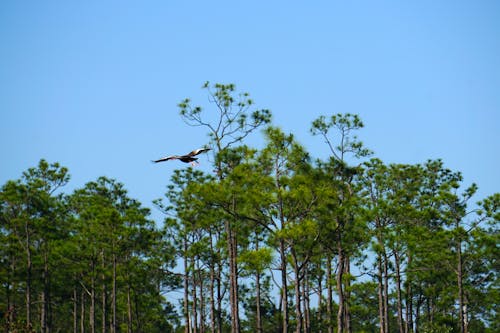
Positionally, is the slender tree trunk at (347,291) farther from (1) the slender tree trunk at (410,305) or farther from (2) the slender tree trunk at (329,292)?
(1) the slender tree trunk at (410,305)

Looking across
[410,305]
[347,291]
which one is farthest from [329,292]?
[410,305]

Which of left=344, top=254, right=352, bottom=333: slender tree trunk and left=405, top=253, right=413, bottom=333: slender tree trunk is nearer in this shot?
left=344, top=254, right=352, bottom=333: slender tree trunk

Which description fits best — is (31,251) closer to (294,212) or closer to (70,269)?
(70,269)

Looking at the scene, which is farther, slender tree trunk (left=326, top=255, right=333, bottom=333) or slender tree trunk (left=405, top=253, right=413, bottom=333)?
slender tree trunk (left=405, top=253, right=413, bottom=333)

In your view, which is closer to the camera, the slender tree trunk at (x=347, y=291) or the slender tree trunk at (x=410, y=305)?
the slender tree trunk at (x=347, y=291)

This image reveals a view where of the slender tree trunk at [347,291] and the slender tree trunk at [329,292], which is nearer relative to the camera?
the slender tree trunk at [347,291]

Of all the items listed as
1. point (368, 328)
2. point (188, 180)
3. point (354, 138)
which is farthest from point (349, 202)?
point (368, 328)

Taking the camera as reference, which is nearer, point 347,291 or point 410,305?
point 347,291

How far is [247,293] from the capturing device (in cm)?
3478

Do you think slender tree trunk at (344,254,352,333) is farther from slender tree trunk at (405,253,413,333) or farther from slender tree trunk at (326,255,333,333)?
slender tree trunk at (405,253,413,333)

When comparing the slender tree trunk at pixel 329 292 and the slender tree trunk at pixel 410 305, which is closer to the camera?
the slender tree trunk at pixel 329 292

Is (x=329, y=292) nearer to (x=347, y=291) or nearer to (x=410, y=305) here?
(x=347, y=291)

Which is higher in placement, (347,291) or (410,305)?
(347,291)

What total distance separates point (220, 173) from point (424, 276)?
1030 centimetres
